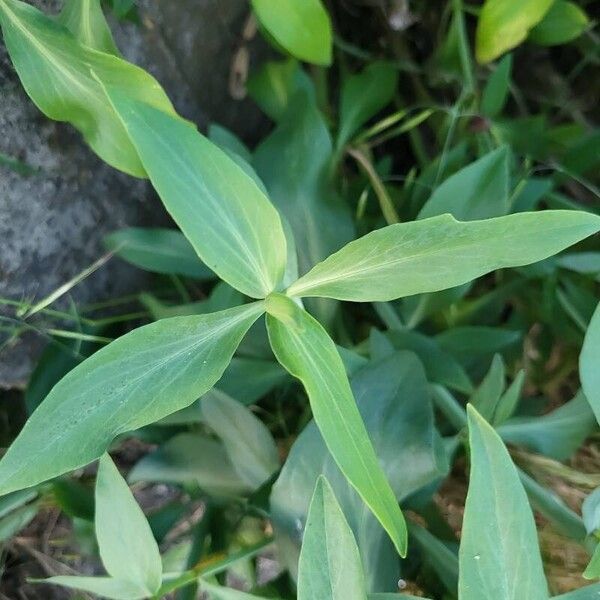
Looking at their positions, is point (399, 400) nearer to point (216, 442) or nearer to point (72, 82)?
point (216, 442)

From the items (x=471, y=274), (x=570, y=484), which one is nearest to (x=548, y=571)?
(x=570, y=484)

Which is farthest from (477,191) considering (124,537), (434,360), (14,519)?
(14,519)

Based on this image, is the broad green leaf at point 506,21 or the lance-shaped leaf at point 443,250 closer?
the lance-shaped leaf at point 443,250

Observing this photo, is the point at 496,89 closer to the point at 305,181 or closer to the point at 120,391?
the point at 305,181

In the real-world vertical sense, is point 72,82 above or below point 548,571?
above

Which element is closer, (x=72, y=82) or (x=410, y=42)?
(x=72, y=82)

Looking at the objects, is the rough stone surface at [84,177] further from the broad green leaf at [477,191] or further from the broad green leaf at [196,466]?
the broad green leaf at [477,191]

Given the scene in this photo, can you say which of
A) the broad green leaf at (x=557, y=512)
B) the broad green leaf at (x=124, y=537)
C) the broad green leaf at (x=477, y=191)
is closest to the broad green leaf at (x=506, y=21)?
the broad green leaf at (x=477, y=191)
